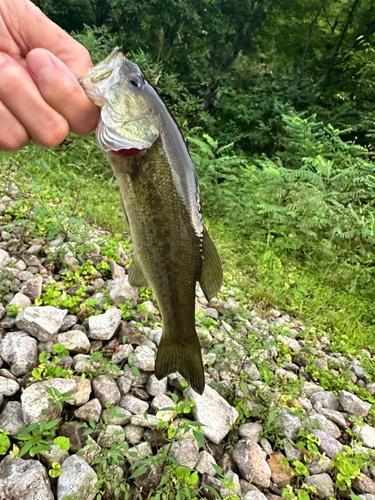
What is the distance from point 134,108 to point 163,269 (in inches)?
28.4

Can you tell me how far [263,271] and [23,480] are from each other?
3678mm

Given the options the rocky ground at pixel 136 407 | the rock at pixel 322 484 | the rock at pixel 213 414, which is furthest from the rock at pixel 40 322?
the rock at pixel 322 484

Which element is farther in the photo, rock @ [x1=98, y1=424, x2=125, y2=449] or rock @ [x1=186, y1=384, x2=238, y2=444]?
rock @ [x1=186, y1=384, x2=238, y2=444]

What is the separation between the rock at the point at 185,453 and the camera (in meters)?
1.94

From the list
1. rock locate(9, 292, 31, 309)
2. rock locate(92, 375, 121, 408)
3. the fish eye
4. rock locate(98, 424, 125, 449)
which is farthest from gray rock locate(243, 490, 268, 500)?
the fish eye

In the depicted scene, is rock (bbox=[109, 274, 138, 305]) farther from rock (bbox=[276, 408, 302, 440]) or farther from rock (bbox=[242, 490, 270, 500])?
rock (bbox=[242, 490, 270, 500])

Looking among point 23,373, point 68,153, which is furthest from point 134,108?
point 68,153

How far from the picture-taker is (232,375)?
2.63m

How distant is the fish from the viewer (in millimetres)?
1447

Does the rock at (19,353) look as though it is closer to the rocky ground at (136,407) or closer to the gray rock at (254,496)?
the rocky ground at (136,407)

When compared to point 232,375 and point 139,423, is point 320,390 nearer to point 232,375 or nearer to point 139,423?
point 232,375

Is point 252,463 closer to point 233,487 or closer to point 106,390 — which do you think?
point 233,487

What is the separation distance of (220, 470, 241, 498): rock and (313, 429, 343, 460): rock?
71cm

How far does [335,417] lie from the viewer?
2.69 m
